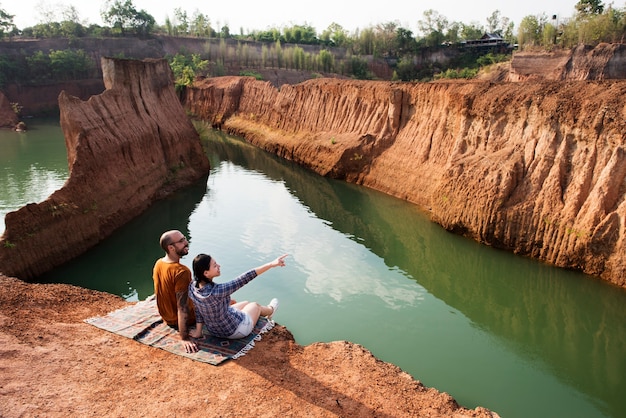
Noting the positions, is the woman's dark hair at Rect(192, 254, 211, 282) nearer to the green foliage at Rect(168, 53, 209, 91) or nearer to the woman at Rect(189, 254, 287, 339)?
the woman at Rect(189, 254, 287, 339)

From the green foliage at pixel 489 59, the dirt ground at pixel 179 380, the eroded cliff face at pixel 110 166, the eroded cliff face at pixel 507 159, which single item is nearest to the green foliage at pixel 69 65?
the eroded cliff face at pixel 110 166

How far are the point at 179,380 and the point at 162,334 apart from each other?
3.53 feet

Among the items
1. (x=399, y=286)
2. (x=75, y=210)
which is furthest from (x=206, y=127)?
(x=399, y=286)

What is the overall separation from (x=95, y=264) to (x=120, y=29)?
5339 centimetres

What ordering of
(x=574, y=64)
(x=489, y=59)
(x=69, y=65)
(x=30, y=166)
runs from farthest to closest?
(x=489, y=59), (x=69, y=65), (x=574, y=64), (x=30, y=166)

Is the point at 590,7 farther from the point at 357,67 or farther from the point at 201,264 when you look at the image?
the point at 201,264

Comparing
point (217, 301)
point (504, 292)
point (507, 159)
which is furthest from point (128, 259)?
point (507, 159)

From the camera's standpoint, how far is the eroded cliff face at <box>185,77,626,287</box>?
12000 mm

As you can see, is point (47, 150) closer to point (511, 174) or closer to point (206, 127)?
point (206, 127)

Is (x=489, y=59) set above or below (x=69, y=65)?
above

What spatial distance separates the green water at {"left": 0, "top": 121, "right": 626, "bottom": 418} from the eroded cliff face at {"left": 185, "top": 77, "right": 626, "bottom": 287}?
2.43 feet

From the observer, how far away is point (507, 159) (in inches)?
557

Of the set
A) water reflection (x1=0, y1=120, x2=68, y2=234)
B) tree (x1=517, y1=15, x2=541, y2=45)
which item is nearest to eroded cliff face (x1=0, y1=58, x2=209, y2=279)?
water reflection (x1=0, y1=120, x2=68, y2=234)

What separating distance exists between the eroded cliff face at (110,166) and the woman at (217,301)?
6.10 metres
